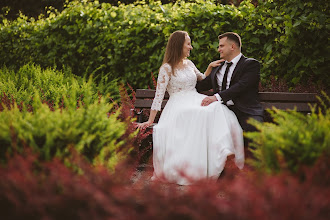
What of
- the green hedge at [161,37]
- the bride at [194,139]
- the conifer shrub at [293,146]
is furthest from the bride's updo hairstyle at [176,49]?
the conifer shrub at [293,146]

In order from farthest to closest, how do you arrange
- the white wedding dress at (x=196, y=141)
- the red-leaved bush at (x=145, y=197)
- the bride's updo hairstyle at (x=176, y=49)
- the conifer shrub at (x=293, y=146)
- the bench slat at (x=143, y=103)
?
1. the bench slat at (x=143, y=103)
2. the bride's updo hairstyle at (x=176, y=49)
3. the white wedding dress at (x=196, y=141)
4. the conifer shrub at (x=293, y=146)
5. the red-leaved bush at (x=145, y=197)

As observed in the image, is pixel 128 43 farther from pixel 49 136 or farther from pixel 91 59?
pixel 49 136

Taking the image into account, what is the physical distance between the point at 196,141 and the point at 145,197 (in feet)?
7.27

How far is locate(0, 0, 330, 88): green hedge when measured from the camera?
204 inches

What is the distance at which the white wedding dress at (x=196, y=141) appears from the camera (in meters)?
4.14

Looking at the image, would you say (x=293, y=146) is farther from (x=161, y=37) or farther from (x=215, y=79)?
(x=161, y=37)

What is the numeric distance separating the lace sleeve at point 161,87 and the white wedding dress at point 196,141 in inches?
8.0

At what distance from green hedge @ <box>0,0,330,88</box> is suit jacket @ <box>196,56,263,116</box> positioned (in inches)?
37.5

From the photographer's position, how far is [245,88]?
14.9 ft

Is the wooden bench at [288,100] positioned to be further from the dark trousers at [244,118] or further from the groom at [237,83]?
the dark trousers at [244,118]

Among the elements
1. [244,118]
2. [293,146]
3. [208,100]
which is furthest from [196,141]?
[293,146]

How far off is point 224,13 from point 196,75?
58.7 inches

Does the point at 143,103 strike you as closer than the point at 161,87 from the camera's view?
No

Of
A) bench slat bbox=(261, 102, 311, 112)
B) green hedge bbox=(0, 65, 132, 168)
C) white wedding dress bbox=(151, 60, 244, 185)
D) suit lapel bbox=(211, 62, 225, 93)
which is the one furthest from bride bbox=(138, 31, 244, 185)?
green hedge bbox=(0, 65, 132, 168)
